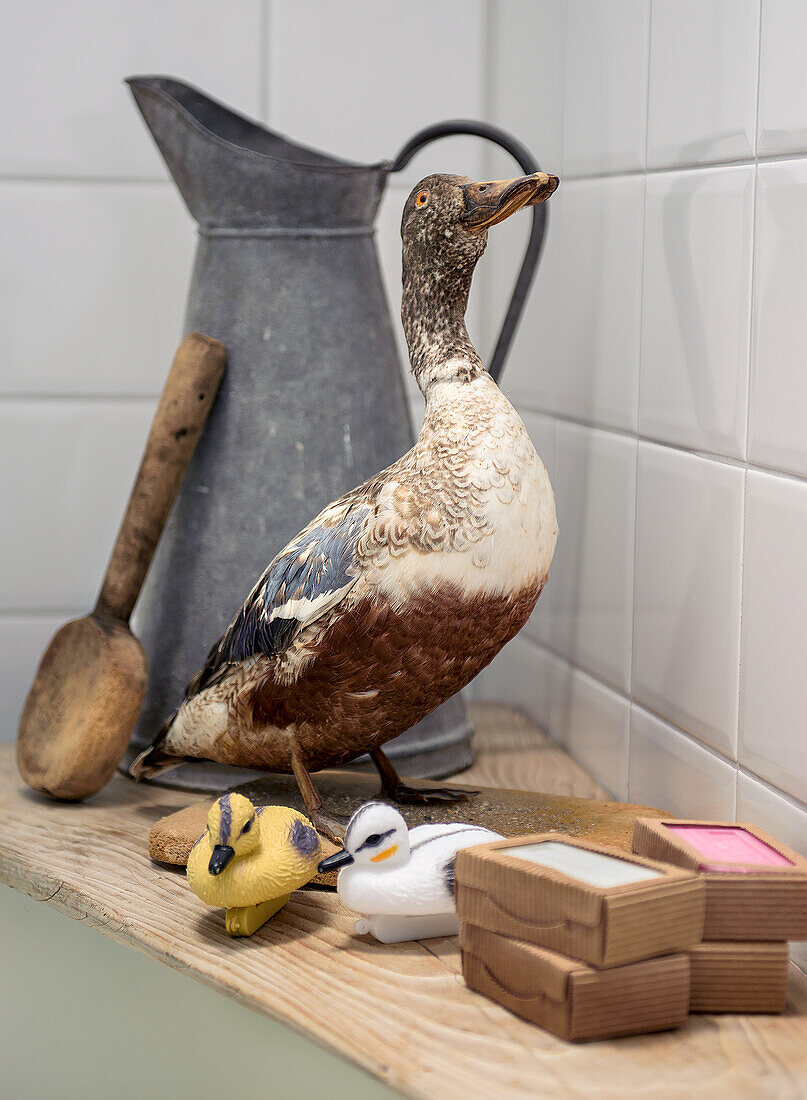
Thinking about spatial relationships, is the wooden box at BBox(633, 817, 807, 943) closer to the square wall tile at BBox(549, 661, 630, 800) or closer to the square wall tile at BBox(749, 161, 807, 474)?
the square wall tile at BBox(749, 161, 807, 474)

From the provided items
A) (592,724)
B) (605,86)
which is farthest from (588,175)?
(592,724)

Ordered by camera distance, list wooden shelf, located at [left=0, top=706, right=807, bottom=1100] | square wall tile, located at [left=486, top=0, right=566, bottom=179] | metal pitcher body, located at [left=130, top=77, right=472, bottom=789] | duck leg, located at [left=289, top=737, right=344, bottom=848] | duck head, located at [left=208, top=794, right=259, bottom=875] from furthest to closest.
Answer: square wall tile, located at [left=486, top=0, right=566, bottom=179]
metal pitcher body, located at [left=130, top=77, right=472, bottom=789]
duck leg, located at [left=289, top=737, right=344, bottom=848]
duck head, located at [left=208, top=794, right=259, bottom=875]
wooden shelf, located at [left=0, top=706, right=807, bottom=1100]

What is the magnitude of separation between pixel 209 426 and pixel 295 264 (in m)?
0.12

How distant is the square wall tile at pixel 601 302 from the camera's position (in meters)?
0.77

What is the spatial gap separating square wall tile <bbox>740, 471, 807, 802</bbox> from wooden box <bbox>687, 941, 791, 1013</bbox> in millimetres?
101

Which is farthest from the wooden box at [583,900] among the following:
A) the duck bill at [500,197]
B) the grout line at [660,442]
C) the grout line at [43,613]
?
the grout line at [43,613]

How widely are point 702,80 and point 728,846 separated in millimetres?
415

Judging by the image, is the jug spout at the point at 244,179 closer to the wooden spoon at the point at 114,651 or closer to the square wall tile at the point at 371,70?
the wooden spoon at the point at 114,651

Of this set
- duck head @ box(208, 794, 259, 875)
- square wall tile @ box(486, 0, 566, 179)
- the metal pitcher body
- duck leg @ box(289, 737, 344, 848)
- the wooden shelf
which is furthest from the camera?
square wall tile @ box(486, 0, 566, 179)

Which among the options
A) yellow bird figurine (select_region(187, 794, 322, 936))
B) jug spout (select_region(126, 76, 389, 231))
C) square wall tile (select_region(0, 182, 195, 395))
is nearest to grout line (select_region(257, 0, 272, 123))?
square wall tile (select_region(0, 182, 195, 395))

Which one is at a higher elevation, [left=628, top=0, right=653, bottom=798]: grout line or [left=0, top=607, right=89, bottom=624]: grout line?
[left=628, top=0, right=653, bottom=798]: grout line

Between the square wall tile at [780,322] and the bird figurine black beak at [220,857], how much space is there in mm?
319

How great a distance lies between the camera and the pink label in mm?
499

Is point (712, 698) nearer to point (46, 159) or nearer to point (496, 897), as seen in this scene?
point (496, 897)
